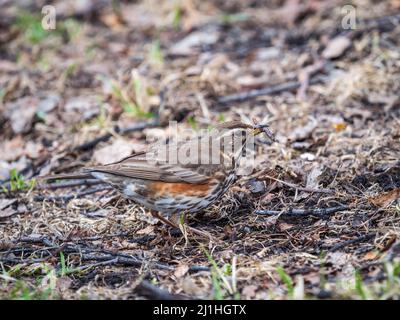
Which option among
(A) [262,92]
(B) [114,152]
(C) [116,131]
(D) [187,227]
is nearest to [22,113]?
(C) [116,131]

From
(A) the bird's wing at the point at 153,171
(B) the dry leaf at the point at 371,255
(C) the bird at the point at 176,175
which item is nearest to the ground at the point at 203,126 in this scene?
(B) the dry leaf at the point at 371,255

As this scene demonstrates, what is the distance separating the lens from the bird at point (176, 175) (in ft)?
19.7

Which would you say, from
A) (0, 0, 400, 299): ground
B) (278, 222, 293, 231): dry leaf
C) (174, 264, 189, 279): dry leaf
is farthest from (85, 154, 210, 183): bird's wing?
(174, 264, 189, 279): dry leaf

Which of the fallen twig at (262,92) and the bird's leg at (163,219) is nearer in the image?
the bird's leg at (163,219)

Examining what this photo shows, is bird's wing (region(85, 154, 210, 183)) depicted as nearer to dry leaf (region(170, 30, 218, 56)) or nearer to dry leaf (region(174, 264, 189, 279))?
dry leaf (region(174, 264, 189, 279))

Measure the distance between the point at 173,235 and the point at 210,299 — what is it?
5.16ft

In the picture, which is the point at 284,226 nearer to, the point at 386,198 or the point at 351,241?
the point at 351,241

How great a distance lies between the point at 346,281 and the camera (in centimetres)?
464

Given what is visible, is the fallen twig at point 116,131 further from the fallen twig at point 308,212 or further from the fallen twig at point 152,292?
the fallen twig at point 152,292

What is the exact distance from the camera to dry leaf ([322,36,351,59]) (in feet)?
30.5

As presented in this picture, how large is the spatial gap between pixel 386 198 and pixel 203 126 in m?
3.07

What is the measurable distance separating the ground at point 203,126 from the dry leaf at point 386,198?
1cm
